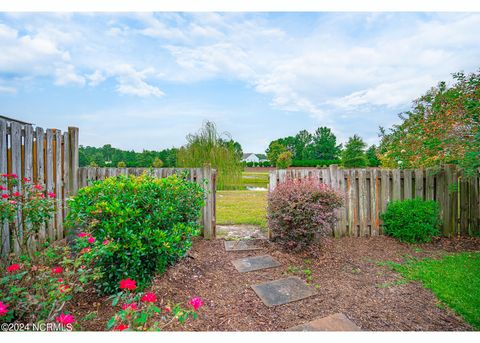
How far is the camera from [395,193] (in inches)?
178

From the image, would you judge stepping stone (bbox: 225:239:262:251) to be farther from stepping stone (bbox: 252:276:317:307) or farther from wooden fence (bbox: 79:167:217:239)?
stepping stone (bbox: 252:276:317:307)

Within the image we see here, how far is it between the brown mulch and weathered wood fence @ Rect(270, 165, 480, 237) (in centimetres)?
88

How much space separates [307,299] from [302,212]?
50.3 inches

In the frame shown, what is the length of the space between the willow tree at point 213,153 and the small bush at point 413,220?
29.5 feet

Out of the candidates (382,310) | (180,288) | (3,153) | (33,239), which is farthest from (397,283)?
(3,153)

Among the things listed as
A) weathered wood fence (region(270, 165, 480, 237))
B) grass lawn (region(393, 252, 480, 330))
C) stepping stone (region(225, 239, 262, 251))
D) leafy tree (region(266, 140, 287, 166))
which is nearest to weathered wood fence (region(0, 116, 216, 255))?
stepping stone (region(225, 239, 262, 251))

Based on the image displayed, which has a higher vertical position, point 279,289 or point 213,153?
point 213,153

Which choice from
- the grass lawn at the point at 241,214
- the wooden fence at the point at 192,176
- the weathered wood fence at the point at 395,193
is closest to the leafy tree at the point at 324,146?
the grass lawn at the point at 241,214

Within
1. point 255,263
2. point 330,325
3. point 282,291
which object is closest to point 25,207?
point 255,263

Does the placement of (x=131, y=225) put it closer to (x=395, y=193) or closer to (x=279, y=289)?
(x=279, y=289)

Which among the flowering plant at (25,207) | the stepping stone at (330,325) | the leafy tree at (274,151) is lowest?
the stepping stone at (330,325)

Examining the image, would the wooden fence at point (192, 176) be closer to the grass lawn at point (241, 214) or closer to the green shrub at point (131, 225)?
the grass lawn at point (241, 214)

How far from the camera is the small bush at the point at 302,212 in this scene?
133 inches
